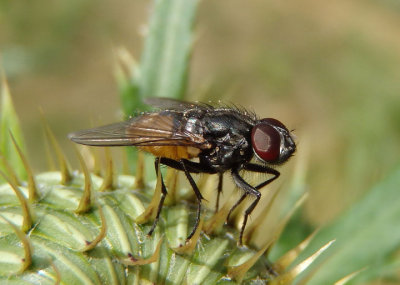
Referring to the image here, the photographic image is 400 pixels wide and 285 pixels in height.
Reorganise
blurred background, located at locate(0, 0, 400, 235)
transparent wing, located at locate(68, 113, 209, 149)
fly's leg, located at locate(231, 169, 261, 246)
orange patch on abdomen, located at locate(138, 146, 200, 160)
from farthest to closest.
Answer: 1. blurred background, located at locate(0, 0, 400, 235)
2. orange patch on abdomen, located at locate(138, 146, 200, 160)
3. fly's leg, located at locate(231, 169, 261, 246)
4. transparent wing, located at locate(68, 113, 209, 149)

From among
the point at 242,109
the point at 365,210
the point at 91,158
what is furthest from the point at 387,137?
the point at 91,158

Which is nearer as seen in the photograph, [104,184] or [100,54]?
[104,184]

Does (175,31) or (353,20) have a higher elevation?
(353,20)

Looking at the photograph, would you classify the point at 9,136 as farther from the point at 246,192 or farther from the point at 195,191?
the point at 246,192

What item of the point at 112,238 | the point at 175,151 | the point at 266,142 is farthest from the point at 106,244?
the point at 266,142

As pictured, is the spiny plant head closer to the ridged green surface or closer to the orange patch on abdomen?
the ridged green surface

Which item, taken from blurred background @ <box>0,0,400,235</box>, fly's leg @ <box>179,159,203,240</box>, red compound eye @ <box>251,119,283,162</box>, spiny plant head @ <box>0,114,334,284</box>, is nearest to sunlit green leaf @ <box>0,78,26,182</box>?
spiny plant head @ <box>0,114,334,284</box>

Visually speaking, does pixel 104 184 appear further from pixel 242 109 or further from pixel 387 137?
pixel 387 137

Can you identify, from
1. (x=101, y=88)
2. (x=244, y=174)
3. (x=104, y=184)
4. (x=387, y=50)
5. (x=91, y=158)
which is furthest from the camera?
(x=101, y=88)
